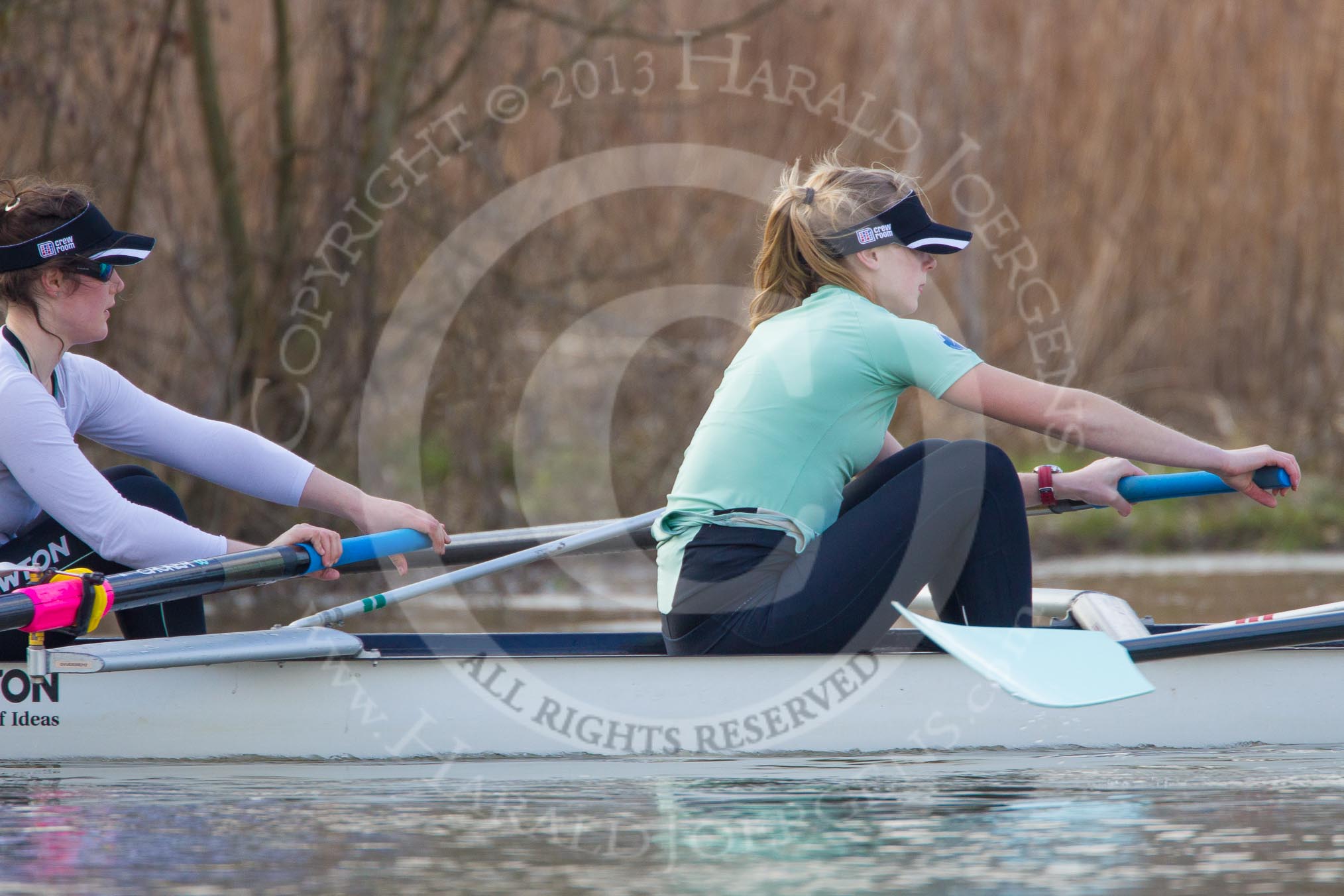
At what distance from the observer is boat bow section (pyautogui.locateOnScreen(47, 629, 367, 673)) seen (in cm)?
334

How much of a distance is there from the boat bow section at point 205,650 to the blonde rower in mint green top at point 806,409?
0.75 meters

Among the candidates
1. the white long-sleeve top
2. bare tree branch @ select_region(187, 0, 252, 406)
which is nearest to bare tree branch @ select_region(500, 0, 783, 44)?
bare tree branch @ select_region(187, 0, 252, 406)

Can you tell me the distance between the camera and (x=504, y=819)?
117 inches

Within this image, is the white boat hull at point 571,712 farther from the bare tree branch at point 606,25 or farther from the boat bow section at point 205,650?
the bare tree branch at point 606,25

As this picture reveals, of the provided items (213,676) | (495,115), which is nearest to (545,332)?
(495,115)

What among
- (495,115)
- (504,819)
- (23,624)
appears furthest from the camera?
(495,115)

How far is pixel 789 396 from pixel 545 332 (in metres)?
4.19

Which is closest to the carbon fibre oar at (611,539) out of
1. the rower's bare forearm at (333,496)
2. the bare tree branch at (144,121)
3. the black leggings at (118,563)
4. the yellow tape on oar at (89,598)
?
the rower's bare forearm at (333,496)

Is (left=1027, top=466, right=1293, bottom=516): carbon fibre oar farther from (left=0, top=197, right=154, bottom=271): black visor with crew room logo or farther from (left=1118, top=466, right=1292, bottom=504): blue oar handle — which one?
(left=0, top=197, right=154, bottom=271): black visor with crew room logo

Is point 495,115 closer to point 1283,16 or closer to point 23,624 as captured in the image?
point 23,624

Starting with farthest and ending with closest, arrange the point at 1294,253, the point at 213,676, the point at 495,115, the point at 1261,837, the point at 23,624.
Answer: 1. the point at 1294,253
2. the point at 495,115
3. the point at 213,676
4. the point at 23,624
5. the point at 1261,837

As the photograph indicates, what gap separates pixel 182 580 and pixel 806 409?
53.3 inches

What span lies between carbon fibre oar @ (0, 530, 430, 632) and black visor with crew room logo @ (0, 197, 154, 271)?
69 centimetres

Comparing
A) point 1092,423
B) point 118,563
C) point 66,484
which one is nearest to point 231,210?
point 118,563
